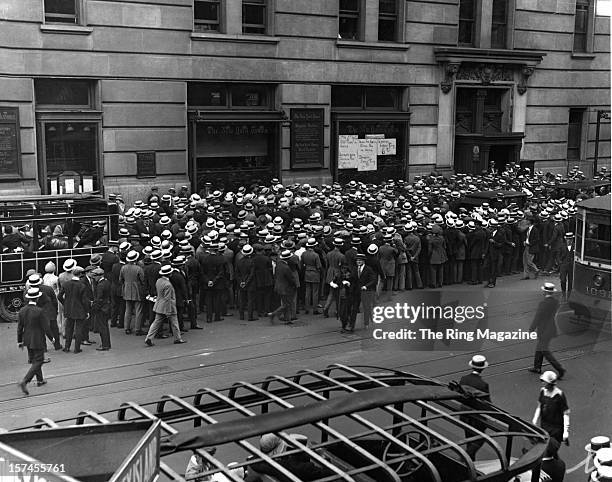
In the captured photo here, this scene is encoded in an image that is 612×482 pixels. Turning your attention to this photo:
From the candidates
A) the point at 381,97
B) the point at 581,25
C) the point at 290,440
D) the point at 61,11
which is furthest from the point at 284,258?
the point at 581,25

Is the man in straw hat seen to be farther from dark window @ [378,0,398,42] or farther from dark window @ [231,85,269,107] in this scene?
dark window @ [378,0,398,42]

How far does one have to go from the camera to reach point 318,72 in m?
30.3

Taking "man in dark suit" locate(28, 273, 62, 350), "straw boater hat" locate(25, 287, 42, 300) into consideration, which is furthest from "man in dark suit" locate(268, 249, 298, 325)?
"straw boater hat" locate(25, 287, 42, 300)

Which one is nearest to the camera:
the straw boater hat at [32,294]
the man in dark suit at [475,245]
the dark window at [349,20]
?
the straw boater hat at [32,294]

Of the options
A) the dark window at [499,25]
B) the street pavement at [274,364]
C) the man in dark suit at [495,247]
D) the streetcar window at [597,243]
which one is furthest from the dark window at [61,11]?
the dark window at [499,25]

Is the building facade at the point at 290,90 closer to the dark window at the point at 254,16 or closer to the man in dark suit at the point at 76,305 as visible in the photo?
the dark window at the point at 254,16

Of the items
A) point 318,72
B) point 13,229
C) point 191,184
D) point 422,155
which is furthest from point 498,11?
point 13,229

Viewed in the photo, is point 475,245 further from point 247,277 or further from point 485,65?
point 485,65

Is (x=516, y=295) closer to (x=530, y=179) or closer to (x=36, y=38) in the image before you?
(x=530, y=179)

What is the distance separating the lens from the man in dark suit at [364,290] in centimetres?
1694

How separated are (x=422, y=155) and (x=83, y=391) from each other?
2292cm

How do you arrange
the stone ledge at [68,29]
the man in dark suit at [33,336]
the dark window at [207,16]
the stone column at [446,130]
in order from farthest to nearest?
the stone column at [446,130] → the dark window at [207,16] → the stone ledge at [68,29] → the man in dark suit at [33,336]

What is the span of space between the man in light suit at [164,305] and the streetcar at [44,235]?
2866 millimetres

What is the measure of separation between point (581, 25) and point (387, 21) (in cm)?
1124
